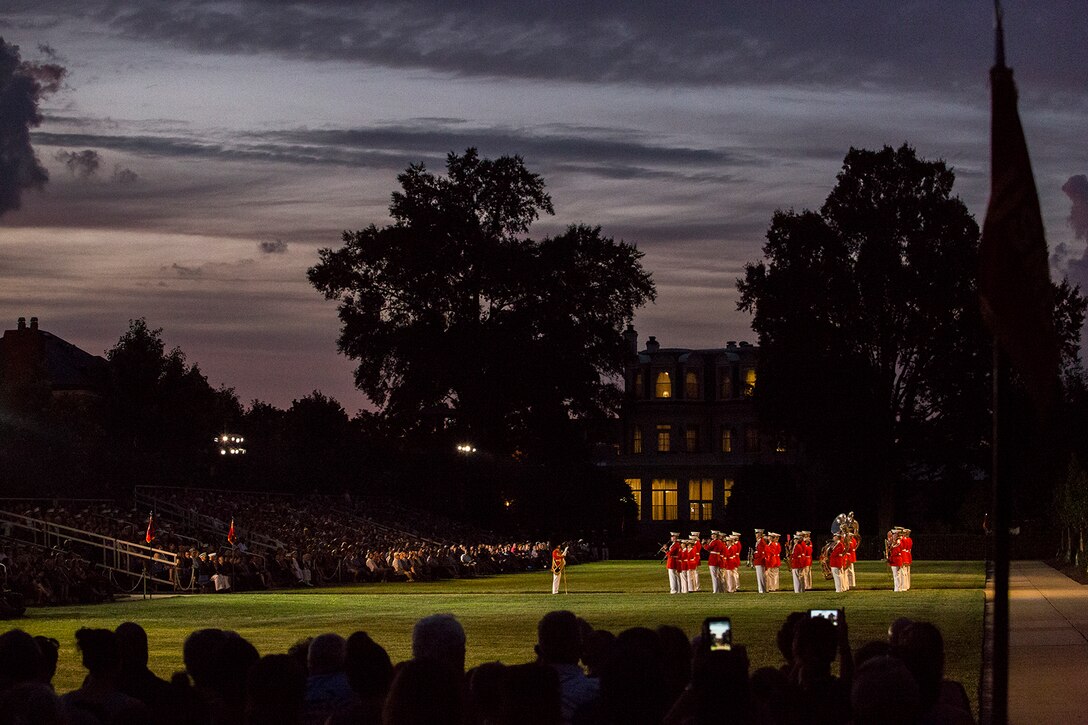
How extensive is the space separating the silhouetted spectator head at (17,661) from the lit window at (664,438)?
117m

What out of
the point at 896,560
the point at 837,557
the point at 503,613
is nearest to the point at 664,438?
the point at 896,560

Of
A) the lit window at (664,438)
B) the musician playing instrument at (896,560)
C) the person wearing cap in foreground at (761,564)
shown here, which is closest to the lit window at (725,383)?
the lit window at (664,438)

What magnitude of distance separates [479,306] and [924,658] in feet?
245

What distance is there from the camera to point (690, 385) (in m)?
126

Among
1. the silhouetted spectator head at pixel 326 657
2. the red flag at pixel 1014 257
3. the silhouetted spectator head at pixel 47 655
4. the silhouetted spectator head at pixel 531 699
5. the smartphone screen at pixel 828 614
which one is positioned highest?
the red flag at pixel 1014 257

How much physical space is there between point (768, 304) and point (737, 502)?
955 inches

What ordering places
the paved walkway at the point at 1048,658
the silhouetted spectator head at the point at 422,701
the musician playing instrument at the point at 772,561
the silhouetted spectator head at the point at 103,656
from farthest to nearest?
the musician playing instrument at the point at 772,561
the paved walkway at the point at 1048,658
the silhouetted spectator head at the point at 103,656
the silhouetted spectator head at the point at 422,701

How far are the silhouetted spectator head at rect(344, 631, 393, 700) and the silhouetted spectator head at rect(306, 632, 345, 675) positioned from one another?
80cm

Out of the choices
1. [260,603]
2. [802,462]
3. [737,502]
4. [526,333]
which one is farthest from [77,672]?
[802,462]

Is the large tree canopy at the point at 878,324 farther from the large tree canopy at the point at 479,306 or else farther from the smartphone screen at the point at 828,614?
the smartphone screen at the point at 828,614

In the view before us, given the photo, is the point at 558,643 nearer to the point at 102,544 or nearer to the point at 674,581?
the point at 674,581

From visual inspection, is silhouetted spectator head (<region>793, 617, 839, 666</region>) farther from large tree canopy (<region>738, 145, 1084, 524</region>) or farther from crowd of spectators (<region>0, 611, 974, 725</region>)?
large tree canopy (<region>738, 145, 1084, 524</region>)

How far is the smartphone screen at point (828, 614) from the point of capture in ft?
32.4

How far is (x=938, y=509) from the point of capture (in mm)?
96688
